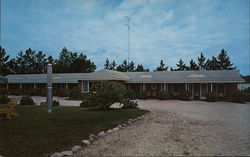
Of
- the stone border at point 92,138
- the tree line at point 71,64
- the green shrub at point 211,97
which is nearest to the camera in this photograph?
the stone border at point 92,138

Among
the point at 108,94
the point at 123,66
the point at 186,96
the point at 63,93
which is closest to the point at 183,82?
the point at 186,96

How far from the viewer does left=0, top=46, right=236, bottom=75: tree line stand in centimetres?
5150

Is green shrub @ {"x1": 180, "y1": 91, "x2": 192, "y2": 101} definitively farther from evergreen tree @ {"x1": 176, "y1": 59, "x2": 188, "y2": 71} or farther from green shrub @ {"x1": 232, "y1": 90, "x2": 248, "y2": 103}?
evergreen tree @ {"x1": 176, "y1": 59, "x2": 188, "y2": 71}

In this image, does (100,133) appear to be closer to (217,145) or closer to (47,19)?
(217,145)

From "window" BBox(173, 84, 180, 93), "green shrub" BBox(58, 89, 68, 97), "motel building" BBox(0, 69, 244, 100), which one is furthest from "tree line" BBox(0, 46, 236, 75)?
"window" BBox(173, 84, 180, 93)

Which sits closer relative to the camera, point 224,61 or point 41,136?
point 41,136

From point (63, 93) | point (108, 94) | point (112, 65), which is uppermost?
point (112, 65)

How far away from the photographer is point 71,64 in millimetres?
55438

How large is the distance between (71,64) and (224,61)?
4544 centimetres

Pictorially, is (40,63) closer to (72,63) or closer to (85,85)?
(72,63)

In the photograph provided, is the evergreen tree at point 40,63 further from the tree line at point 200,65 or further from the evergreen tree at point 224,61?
the evergreen tree at point 224,61

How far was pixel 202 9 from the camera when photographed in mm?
11570

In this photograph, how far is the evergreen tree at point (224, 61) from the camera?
167ft

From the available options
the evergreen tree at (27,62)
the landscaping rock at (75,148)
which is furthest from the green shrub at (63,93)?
the evergreen tree at (27,62)
